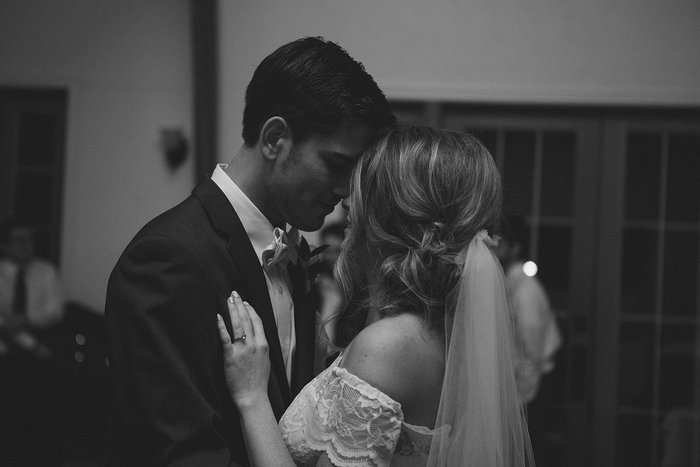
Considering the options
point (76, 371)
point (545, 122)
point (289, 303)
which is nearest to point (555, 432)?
point (545, 122)

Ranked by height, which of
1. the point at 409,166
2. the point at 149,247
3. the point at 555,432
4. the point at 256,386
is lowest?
the point at 555,432

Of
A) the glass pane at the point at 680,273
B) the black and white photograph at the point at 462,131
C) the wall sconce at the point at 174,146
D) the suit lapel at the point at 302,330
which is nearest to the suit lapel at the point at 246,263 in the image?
the suit lapel at the point at 302,330

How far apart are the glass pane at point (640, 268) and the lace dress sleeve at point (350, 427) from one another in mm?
3672

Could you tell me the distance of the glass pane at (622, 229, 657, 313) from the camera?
487 cm

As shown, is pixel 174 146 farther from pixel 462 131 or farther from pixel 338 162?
pixel 338 162

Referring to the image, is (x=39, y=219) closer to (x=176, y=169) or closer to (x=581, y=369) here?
(x=176, y=169)

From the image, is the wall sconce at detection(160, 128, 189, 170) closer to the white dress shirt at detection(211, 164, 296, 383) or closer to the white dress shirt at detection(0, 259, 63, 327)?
the white dress shirt at detection(0, 259, 63, 327)

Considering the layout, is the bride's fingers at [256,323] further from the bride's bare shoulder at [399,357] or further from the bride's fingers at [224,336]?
the bride's bare shoulder at [399,357]

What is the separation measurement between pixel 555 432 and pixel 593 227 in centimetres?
127

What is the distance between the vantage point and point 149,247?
153cm

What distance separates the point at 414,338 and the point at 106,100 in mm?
4287

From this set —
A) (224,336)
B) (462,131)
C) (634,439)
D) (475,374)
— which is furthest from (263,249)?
(634,439)

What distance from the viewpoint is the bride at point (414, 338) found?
1562mm

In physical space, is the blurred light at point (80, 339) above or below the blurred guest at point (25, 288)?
below
